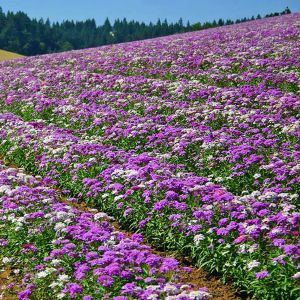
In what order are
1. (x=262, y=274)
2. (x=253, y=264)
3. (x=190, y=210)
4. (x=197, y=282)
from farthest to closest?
1. (x=190, y=210)
2. (x=197, y=282)
3. (x=253, y=264)
4. (x=262, y=274)

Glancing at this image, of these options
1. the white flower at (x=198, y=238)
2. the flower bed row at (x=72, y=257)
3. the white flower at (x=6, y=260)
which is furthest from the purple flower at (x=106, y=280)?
the white flower at (x=6, y=260)

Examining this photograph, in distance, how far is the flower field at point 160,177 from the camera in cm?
780

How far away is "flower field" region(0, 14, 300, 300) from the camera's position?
7.80 meters

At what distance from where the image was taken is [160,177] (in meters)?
11.1

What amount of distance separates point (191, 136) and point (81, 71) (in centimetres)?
1576

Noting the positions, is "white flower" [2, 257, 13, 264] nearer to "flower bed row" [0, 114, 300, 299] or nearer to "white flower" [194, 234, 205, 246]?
"flower bed row" [0, 114, 300, 299]

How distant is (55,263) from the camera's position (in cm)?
797

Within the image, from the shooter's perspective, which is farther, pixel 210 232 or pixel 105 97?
pixel 105 97

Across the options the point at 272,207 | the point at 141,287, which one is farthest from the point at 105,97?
the point at 141,287

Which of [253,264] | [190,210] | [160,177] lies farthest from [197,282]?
[160,177]

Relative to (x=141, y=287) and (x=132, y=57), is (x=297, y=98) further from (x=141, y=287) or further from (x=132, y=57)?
(x=132, y=57)

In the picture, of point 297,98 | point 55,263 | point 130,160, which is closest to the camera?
point 55,263

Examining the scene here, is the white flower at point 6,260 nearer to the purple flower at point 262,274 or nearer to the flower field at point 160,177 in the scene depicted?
the flower field at point 160,177

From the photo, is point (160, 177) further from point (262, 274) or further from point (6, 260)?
point (262, 274)
